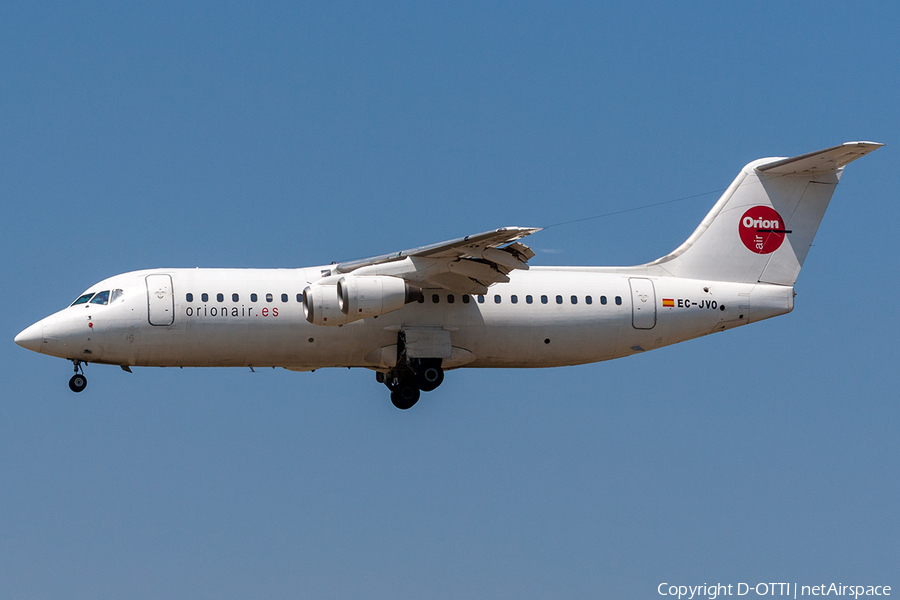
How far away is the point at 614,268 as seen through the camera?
22.8 meters

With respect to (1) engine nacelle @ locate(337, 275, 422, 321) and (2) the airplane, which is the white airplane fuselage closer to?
(2) the airplane

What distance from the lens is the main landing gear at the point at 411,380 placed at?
2116 centimetres

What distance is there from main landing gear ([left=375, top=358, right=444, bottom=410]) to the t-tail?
15.3 ft

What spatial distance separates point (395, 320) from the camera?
2120 cm

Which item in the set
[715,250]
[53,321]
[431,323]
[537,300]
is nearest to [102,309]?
[53,321]

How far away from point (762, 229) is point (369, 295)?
301 inches

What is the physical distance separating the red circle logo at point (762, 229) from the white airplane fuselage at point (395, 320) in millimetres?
792

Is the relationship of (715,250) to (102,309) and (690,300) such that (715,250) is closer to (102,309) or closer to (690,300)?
(690,300)

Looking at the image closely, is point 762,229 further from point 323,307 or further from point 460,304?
point 323,307

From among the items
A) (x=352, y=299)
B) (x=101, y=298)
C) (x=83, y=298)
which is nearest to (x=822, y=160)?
(x=352, y=299)

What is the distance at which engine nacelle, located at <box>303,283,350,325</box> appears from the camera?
20.3 meters

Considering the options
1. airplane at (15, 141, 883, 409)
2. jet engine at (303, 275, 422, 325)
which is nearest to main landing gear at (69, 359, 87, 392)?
airplane at (15, 141, 883, 409)

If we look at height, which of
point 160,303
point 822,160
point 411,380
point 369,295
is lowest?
point 411,380

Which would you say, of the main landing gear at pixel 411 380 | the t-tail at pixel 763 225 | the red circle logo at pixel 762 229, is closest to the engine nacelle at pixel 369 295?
the main landing gear at pixel 411 380
